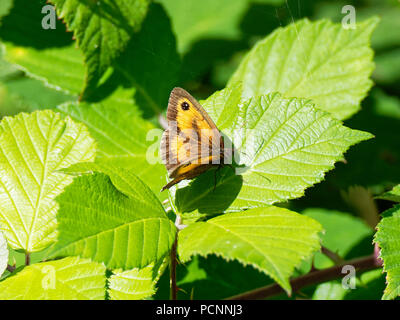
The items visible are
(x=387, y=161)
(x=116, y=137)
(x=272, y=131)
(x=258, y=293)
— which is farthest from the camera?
(x=387, y=161)

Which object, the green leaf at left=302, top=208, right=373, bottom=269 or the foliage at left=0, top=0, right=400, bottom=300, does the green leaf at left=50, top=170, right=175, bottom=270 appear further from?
the green leaf at left=302, top=208, right=373, bottom=269

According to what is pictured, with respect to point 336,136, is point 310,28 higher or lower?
higher

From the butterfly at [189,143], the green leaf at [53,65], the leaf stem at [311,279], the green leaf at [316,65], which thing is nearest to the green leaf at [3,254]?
the butterfly at [189,143]

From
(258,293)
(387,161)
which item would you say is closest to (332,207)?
(387,161)

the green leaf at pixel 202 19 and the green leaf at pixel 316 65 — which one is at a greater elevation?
the green leaf at pixel 202 19

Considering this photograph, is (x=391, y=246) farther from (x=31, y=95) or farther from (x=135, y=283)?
(x=31, y=95)

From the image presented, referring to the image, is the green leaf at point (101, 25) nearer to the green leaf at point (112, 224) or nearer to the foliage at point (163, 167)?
the foliage at point (163, 167)

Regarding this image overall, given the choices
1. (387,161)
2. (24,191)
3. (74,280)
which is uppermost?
(24,191)

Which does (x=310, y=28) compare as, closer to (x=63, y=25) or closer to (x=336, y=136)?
(x=336, y=136)
